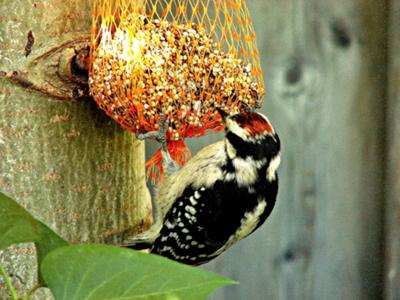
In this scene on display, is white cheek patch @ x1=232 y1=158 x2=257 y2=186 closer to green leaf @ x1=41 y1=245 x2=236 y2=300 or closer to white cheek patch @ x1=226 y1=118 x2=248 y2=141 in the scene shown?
white cheek patch @ x1=226 y1=118 x2=248 y2=141

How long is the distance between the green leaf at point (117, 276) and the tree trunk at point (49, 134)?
0.50 m

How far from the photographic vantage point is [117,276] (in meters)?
0.56

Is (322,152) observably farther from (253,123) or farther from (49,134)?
(49,134)

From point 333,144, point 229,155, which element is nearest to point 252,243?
point 333,144

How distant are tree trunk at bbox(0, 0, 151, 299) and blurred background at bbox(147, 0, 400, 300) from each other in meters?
0.69

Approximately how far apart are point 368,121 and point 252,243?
19.2 inches

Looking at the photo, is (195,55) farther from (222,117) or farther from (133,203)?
(133,203)

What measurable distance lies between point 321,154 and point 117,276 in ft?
4.77

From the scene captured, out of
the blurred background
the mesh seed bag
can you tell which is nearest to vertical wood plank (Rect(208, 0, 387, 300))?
the blurred background

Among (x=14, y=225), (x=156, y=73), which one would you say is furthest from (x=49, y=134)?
(x=14, y=225)

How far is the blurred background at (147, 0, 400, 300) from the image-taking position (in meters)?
1.87

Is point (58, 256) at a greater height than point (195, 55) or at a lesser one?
lesser

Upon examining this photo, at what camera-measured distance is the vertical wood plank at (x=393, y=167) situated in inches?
73.2

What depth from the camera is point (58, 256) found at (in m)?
0.56
